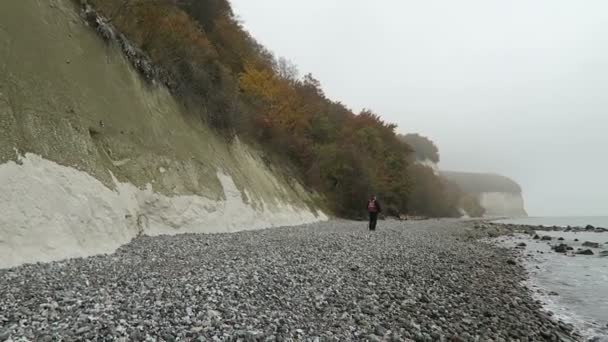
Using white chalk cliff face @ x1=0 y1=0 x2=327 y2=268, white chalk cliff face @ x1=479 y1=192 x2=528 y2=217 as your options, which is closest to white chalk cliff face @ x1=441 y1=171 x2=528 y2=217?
white chalk cliff face @ x1=479 y1=192 x2=528 y2=217

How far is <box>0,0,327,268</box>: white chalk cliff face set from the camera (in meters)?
10.0

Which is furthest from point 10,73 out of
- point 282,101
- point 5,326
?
point 282,101

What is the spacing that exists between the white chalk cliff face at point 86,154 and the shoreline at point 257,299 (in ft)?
3.67

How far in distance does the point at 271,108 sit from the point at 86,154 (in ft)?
97.6

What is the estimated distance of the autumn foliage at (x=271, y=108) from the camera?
72.3 feet

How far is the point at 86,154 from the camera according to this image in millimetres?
12812

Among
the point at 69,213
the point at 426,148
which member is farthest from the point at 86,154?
the point at 426,148

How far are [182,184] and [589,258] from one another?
21.9 metres

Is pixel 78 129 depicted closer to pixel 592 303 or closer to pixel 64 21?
pixel 64 21

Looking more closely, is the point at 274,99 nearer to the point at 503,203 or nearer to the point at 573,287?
the point at 573,287

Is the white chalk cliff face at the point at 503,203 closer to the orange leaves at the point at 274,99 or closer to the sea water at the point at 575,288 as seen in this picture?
the orange leaves at the point at 274,99

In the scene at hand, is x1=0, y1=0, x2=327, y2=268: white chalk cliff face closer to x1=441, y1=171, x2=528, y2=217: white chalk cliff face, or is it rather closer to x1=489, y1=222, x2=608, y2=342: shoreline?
x1=489, y1=222, x2=608, y2=342: shoreline

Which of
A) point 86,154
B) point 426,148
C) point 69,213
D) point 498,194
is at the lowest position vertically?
point 69,213

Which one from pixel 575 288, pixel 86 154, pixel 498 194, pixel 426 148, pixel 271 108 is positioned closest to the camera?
pixel 86 154
